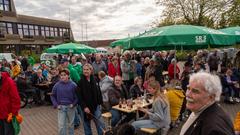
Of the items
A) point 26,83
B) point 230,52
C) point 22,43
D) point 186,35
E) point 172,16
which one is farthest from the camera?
point 22,43

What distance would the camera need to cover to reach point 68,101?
16.4ft

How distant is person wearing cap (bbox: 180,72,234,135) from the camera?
1696mm

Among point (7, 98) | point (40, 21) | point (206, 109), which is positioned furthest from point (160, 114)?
point (40, 21)

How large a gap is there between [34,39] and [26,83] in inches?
1415

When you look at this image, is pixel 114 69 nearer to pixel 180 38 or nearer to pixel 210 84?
pixel 180 38

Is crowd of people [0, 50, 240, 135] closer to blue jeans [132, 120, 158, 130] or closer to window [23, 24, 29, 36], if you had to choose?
blue jeans [132, 120, 158, 130]

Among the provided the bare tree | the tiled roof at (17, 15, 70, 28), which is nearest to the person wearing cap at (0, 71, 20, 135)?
the bare tree

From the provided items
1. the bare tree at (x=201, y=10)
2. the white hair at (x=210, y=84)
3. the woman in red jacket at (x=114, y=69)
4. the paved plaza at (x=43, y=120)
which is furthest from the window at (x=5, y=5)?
the white hair at (x=210, y=84)

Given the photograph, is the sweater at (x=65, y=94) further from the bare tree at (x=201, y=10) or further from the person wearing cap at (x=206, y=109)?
the bare tree at (x=201, y=10)

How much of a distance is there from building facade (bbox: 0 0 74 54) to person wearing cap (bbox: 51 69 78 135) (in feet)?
104

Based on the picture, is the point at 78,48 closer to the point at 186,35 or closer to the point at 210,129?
the point at 186,35

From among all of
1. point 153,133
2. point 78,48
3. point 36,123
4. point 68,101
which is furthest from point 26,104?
point 153,133

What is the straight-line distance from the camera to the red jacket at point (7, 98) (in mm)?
4238

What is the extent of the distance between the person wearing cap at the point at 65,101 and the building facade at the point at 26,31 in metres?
31.7
